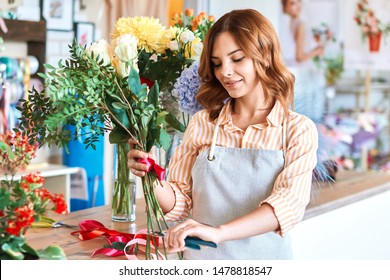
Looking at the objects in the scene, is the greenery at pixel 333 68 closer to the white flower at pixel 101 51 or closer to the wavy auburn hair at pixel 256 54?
the wavy auburn hair at pixel 256 54

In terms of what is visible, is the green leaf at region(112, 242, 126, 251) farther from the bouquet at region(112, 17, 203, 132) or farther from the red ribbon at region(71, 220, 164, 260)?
the bouquet at region(112, 17, 203, 132)

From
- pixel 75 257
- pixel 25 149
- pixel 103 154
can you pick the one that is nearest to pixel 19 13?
pixel 103 154

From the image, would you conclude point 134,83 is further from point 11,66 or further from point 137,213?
point 11,66

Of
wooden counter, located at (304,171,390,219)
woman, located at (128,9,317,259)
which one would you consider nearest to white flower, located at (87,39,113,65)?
woman, located at (128,9,317,259)

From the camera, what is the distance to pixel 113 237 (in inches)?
61.8

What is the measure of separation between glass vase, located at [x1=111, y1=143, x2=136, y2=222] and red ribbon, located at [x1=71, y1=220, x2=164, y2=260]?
0.48 ft

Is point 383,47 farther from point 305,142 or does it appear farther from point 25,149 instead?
point 25,149

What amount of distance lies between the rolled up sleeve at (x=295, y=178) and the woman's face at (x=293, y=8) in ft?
14.5

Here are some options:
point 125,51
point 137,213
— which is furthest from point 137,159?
point 137,213

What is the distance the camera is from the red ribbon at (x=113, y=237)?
1.50 meters

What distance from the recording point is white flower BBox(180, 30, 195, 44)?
177 cm

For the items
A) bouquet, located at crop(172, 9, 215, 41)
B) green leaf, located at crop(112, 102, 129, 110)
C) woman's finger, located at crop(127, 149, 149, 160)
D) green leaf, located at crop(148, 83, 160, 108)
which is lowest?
woman's finger, located at crop(127, 149, 149, 160)

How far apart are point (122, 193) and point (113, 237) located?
0.27m

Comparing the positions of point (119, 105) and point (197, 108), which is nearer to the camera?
point (119, 105)
